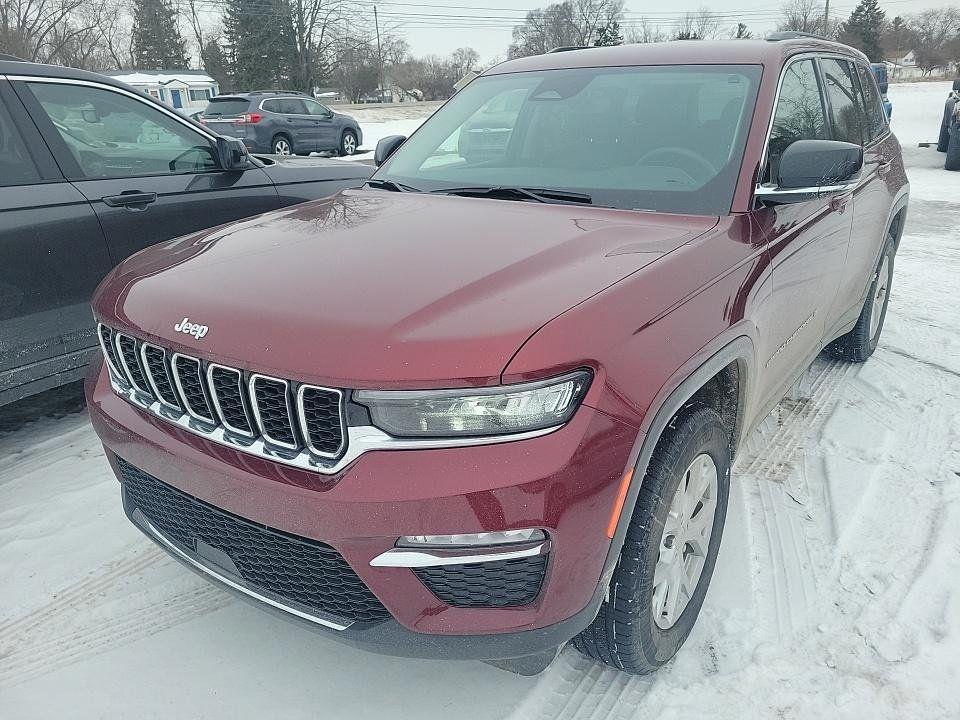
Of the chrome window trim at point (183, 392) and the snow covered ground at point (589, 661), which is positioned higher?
the chrome window trim at point (183, 392)

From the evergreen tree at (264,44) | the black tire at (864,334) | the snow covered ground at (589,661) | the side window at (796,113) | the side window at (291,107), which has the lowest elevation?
the snow covered ground at (589,661)

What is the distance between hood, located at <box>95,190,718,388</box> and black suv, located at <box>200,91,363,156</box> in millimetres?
15265

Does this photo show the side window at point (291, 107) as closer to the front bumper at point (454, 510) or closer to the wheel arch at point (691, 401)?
the wheel arch at point (691, 401)

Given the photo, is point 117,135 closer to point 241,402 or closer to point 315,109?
point 241,402

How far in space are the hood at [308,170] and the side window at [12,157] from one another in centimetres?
147

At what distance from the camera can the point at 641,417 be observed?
174 cm

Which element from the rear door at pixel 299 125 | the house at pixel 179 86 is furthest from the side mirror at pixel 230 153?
the house at pixel 179 86

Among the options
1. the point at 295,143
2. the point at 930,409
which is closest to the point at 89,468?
the point at 930,409

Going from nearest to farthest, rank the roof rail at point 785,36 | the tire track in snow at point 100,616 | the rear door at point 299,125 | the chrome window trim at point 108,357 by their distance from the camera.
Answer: the chrome window trim at point 108,357
the tire track in snow at point 100,616
the roof rail at point 785,36
the rear door at point 299,125

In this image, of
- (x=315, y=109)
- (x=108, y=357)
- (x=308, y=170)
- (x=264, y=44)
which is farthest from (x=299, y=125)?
(x=264, y=44)

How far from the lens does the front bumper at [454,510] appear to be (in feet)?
5.26

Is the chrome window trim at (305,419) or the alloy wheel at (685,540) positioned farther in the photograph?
the alloy wheel at (685,540)

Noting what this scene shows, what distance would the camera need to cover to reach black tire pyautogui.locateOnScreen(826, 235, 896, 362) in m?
4.27

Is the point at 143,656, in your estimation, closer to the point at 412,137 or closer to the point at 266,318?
the point at 266,318
